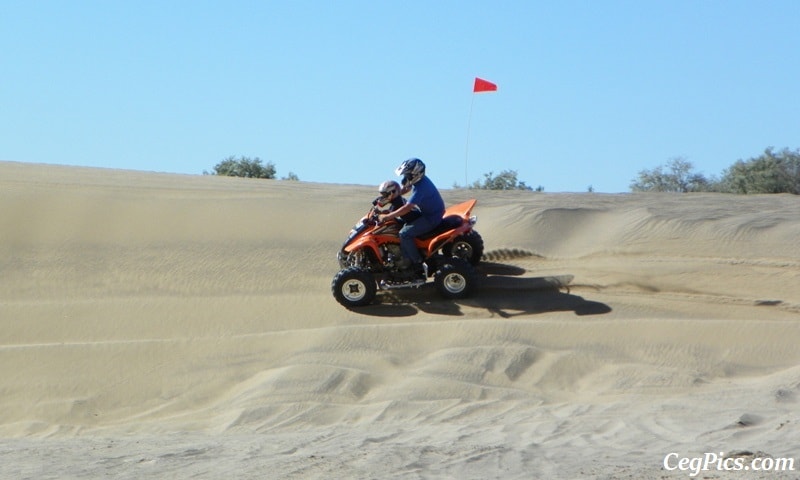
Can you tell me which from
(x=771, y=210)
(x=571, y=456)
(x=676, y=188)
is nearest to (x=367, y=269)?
(x=571, y=456)

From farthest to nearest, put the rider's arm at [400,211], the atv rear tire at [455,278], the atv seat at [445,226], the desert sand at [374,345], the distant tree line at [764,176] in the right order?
1. the distant tree line at [764,176]
2. the atv seat at [445,226]
3. the atv rear tire at [455,278]
4. the rider's arm at [400,211]
5. the desert sand at [374,345]

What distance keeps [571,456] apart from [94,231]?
29.7 ft

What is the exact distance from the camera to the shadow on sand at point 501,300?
11.0 meters

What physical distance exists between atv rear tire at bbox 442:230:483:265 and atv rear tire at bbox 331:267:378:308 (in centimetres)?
110

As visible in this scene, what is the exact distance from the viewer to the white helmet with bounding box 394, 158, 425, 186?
35.9 ft

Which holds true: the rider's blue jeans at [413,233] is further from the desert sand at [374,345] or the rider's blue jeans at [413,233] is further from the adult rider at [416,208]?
the desert sand at [374,345]

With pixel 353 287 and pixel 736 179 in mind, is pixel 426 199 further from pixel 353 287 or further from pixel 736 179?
pixel 736 179

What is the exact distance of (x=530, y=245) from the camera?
521 inches

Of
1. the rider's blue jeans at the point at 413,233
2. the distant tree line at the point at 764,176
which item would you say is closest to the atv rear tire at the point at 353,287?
the rider's blue jeans at the point at 413,233

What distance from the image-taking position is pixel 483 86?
15.3 metres

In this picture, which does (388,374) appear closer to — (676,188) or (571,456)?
(571,456)

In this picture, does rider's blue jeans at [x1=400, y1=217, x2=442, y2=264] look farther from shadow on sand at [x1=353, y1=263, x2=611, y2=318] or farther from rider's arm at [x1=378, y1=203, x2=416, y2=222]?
shadow on sand at [x1=353, y1=263, x2=611, y2=318]

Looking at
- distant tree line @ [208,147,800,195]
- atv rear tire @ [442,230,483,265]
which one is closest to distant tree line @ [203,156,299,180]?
distant tree line @ [208,147,800,195]

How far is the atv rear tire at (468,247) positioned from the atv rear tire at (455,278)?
48 cm
